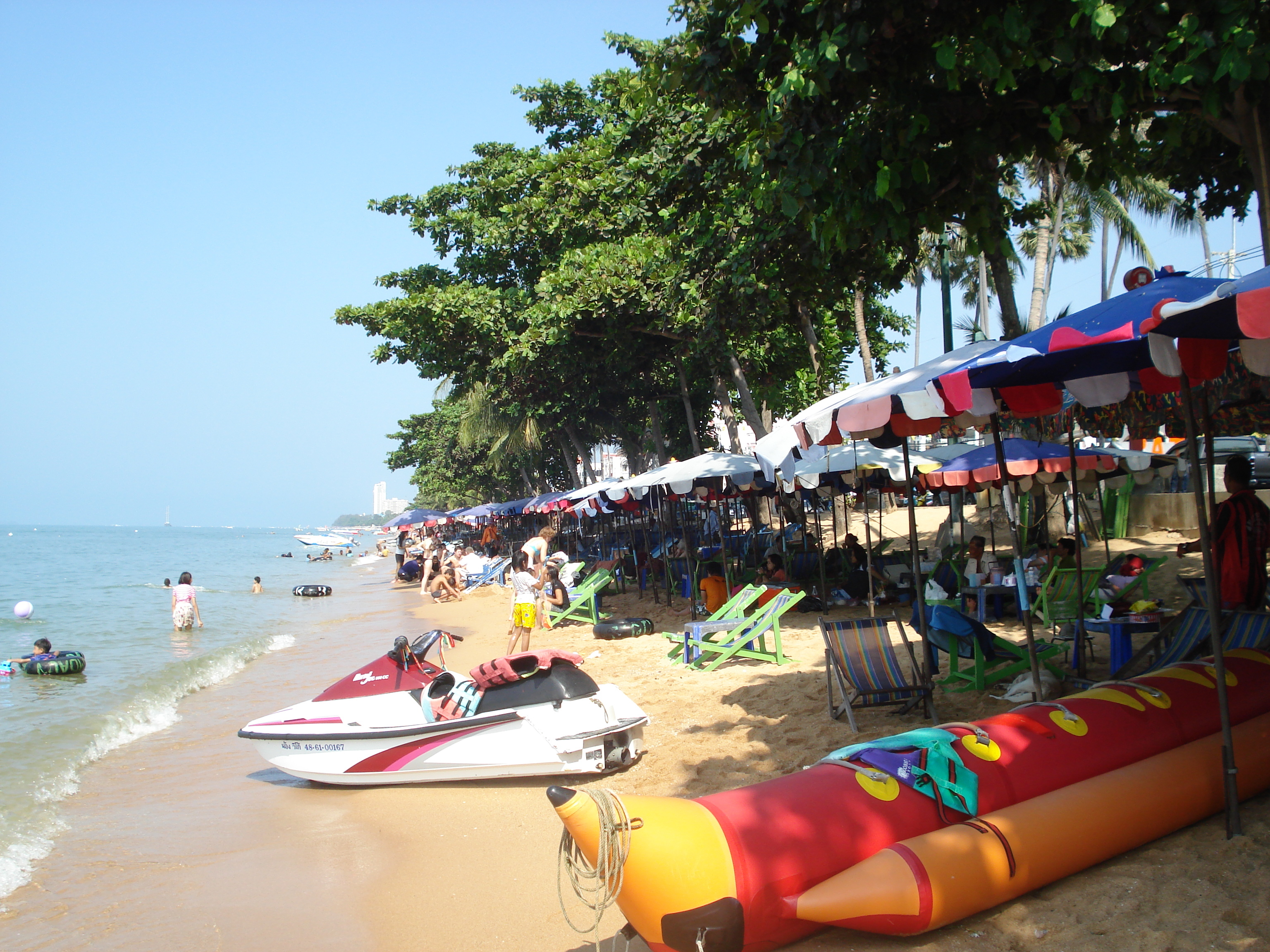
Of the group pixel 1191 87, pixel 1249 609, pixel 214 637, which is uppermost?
pixel 1191 87

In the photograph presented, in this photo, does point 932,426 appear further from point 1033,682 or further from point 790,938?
point 790,938

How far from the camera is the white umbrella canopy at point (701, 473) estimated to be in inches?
428

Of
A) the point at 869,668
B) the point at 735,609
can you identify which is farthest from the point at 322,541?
the point at 869,668

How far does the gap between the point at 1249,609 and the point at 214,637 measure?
19.0m

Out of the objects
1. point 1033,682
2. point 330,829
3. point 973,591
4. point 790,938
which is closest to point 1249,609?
point 1033,682

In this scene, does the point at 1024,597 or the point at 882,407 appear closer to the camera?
the point at 882,407

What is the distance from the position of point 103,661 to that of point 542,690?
13503 mm

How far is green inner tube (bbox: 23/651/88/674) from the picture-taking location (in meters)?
13.1

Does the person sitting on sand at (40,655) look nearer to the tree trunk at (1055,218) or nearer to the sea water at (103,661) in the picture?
the sea water at (103,661)

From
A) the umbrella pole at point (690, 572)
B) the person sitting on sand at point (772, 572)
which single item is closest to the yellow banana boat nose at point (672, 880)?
the umbrella pole at point (690, 572)

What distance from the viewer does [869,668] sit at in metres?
5.86

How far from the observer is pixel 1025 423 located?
39.4ft

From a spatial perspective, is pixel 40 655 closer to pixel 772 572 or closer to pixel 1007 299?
pixel 772 572

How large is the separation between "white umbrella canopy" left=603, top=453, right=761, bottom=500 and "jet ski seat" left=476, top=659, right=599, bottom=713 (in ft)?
16.7
